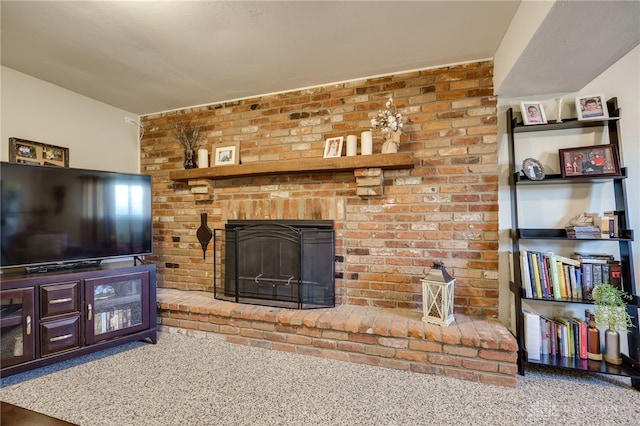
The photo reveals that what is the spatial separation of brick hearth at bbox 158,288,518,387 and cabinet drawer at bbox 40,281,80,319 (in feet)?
2.25

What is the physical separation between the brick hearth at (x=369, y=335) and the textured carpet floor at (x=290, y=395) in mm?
72

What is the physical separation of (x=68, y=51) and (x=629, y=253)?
3957mm

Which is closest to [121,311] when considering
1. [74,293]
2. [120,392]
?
[74,293]

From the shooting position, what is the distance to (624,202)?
1.84 m

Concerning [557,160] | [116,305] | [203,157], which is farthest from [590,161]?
[116,305]

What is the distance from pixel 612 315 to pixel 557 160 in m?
1.05

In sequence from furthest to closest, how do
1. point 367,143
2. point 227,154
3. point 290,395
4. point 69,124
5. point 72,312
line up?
point 227,154
point 69,124
point 367,143
point 72,312
point 290,395

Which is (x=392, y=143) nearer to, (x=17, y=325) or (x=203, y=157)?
(x=203, y=157)

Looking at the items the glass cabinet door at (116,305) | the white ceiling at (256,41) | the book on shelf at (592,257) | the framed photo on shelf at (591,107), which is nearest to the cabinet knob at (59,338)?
the glass cabinet door at (116,305)

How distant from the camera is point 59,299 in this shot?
196 cm

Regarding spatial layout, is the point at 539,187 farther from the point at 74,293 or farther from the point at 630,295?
the point at 74,293

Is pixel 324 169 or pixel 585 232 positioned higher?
pixel 324 169

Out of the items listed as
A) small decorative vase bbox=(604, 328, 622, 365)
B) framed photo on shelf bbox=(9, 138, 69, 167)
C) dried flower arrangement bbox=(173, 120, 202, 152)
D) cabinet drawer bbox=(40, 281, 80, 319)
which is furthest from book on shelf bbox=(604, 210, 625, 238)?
framed photo on shelf bbox=(9, 138, 69, 167)

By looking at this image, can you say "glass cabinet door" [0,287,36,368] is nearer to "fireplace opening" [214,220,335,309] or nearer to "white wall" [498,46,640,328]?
"fireplace opening" [214,220,335,309]
